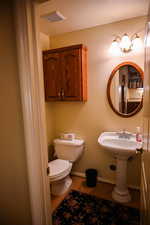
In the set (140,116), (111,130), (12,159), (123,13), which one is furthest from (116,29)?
(12,159)

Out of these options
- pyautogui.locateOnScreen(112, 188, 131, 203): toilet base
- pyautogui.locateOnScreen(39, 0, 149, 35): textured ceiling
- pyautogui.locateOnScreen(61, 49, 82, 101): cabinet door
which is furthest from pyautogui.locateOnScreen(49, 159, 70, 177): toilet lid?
pyautogui.locateOnScreen(39, 0, 149, 35): textured ceiling

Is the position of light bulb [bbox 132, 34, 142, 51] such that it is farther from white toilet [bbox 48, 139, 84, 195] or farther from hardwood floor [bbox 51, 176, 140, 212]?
hardwood floor [bbox 51, 176, 140, 212]

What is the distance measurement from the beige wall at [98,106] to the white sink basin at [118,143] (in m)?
0.13

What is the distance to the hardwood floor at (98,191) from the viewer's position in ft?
6.19

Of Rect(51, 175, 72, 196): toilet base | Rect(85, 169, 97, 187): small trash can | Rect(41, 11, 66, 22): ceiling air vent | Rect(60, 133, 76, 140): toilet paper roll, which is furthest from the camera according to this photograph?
Rect(60, 133, 76, 140): toilet paper roll

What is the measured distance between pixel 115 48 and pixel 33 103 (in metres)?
1.63

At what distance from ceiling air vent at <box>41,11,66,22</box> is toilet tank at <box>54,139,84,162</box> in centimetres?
174

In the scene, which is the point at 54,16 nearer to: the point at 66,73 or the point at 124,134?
the point at 66,73

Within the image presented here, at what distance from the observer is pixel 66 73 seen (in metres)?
2.17

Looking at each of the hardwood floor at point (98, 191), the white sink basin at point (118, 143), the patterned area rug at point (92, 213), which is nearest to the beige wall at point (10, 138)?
A: the patterned area rug at point (92, 213)

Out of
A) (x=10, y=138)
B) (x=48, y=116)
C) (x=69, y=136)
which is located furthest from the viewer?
(x=48, y=116)

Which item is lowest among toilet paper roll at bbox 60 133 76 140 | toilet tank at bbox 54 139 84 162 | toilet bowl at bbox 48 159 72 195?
toilet bowl at bbox 48 159 72 195

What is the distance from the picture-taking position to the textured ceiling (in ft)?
4.98

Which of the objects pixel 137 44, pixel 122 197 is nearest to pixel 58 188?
pixel 122 197
